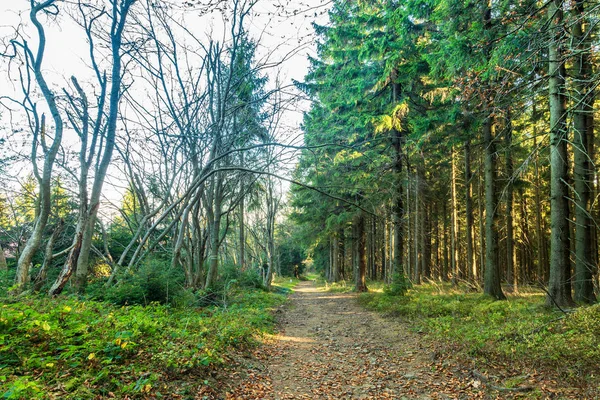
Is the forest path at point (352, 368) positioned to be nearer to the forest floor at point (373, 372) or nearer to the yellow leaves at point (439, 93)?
the forest floor at point (373, 372)

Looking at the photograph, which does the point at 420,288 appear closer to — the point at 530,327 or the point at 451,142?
the point at 451,142

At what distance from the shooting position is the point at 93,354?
320 centimetres

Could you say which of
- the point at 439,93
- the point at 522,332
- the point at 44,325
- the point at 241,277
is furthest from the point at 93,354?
the point at 241,277

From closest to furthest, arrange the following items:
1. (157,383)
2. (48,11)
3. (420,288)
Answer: (157,383) → (48,11) → (420,288)

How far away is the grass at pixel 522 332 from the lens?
414 cm

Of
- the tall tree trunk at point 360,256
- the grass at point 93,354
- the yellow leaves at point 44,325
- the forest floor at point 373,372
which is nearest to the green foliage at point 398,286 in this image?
the forest floor at point 373,372

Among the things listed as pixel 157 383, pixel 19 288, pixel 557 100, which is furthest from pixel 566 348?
pixel 19 288

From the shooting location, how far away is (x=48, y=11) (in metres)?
5.96

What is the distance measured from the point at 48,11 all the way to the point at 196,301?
7537mm

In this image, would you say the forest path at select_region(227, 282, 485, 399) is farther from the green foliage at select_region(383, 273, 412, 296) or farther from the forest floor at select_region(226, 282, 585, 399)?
the green foliage at select_region(383, 273, 412, 296)

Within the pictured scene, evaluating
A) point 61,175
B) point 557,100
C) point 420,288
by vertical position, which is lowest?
point 420,288

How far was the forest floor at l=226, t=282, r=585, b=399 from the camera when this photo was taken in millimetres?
4027

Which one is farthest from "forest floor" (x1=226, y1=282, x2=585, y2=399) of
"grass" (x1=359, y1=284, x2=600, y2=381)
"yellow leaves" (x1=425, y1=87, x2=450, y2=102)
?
"yellow leaves" (x1=425, y1=87, x2=450, y2=102)

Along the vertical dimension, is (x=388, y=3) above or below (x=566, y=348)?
above
